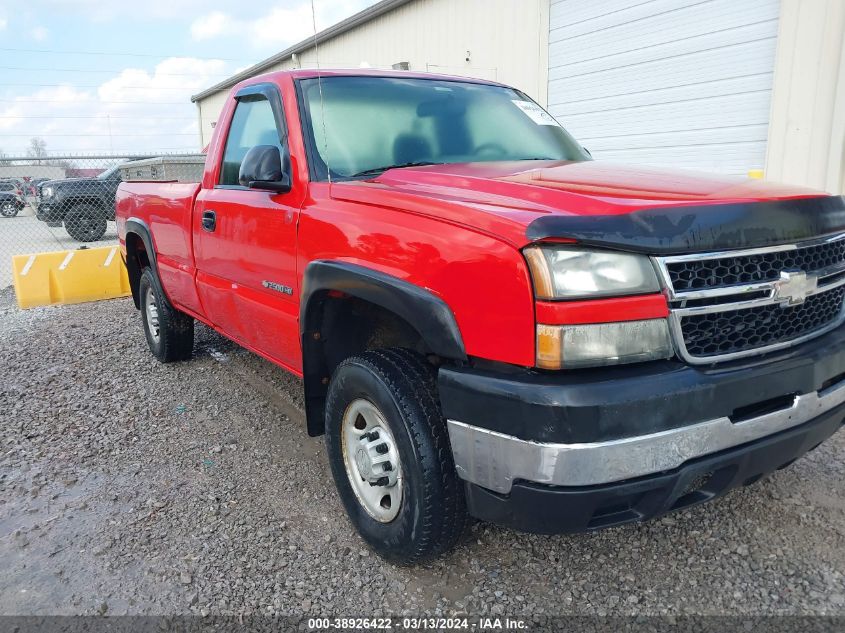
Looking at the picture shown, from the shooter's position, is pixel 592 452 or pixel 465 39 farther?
pixel 465 39

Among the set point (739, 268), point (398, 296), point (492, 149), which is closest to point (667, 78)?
point (492, 149)

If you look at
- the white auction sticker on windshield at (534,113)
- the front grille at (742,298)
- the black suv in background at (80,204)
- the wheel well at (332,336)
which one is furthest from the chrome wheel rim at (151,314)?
the black suv in background at (80,204)

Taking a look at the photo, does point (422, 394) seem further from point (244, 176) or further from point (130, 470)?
point (130, 470)

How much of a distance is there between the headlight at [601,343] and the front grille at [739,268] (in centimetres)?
15

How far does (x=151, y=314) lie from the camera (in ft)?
17.5

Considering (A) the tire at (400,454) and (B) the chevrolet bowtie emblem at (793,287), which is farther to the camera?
(A) the tire at (400,454)

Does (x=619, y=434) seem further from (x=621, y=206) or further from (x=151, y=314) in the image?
(x=151, y=314)

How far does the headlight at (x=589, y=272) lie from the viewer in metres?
1.78

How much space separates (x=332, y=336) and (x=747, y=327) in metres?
1.61

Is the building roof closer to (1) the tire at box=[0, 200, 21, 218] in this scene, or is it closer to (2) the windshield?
(2) the windshield

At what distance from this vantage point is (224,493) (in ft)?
10.3

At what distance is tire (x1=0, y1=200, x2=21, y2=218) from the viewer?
25.5 m

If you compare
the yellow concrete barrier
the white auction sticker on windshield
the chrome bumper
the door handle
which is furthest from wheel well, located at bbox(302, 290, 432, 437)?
the yellow concrete barrier

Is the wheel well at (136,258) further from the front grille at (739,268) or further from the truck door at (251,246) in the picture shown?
the front grille at (739,268)
